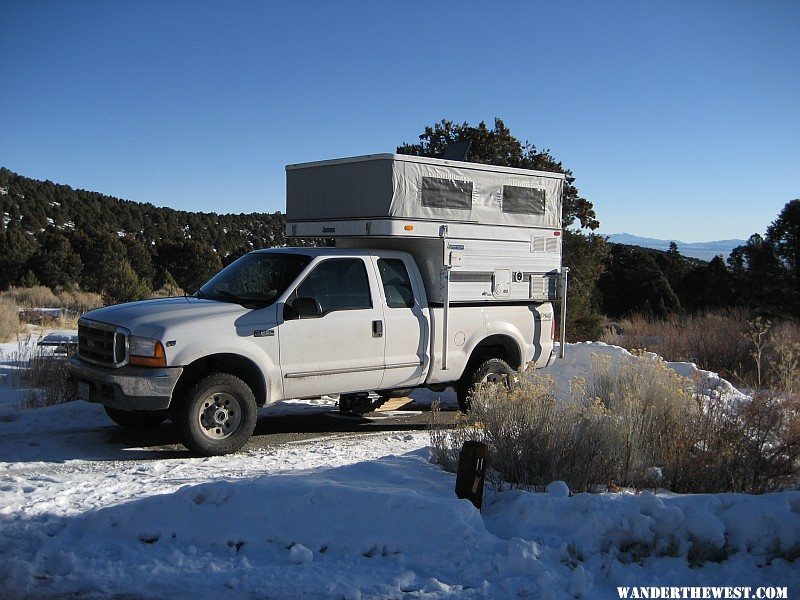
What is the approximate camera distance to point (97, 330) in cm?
758

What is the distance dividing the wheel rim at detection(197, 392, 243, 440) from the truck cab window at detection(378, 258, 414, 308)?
206cm

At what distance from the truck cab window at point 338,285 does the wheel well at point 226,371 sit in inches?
35.1

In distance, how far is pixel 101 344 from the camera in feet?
24.7

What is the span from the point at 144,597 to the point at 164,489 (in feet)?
5.72

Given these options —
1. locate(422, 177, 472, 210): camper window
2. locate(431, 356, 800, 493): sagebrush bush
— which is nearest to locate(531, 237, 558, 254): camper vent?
locate(422, 177, 472, 210): camper window

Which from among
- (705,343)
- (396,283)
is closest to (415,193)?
(396,283)

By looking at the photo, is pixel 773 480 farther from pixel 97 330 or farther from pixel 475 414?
pixel 97 330

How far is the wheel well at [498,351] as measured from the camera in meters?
9.70

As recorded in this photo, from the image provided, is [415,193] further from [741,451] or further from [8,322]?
[8,322]

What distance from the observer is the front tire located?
7324 millimetres

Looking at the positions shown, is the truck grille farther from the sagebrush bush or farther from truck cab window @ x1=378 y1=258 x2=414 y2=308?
the sagebrush bush

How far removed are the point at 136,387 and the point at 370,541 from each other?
3117 millimetres

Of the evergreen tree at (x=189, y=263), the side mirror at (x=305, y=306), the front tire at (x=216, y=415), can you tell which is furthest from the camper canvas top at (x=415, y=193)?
the evergreen tree at (x=189, y=263)

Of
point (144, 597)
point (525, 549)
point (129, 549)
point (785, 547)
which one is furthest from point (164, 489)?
point (785, 547)
